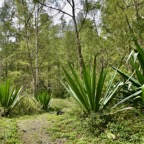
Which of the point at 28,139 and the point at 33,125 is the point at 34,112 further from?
the point at 28,139

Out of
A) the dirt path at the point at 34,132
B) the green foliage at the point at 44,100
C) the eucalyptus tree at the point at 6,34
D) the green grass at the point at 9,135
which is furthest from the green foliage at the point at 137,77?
the eucalyptus tree at the point at 6,34

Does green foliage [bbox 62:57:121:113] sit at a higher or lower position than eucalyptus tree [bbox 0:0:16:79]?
lower

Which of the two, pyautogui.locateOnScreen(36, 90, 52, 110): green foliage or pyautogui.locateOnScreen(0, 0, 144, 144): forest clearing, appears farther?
pyautogui.locateOnScreen(36, 90, 52, 110): green foliage

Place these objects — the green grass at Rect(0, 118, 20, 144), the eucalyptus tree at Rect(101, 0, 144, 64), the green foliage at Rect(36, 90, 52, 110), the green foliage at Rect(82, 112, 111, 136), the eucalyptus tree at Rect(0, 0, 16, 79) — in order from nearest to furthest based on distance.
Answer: the green grass at Rect(0, 118, 20, 144) → the green foliage at Rect(82, 112, 111, 136) → the green foliage at Rect(36, 90, 52, 110) → the eucalyptus tree at Rect(101, 0, 144, 64) → the eucalyptus tree at Rect(0, 0, 16, 79)

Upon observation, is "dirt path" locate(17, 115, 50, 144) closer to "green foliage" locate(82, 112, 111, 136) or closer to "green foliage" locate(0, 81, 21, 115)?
"green foliage" locate(82, 112, 111, 136)

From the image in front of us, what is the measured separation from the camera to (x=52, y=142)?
373cm

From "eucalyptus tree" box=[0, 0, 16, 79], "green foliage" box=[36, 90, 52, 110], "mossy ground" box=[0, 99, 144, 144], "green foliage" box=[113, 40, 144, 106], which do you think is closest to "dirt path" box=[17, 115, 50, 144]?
"mossy ground" box=[0, 99, 144, 144]

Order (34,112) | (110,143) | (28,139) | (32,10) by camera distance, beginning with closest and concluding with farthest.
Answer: (110,143) → (28,139) → (34,112) → (32,10)

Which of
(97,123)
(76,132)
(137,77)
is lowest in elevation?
(76,132)

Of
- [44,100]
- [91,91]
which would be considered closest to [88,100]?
[91,91]

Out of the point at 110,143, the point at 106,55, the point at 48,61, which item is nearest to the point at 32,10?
the point at 48,61

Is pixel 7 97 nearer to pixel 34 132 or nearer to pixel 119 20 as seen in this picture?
pixel 34 132

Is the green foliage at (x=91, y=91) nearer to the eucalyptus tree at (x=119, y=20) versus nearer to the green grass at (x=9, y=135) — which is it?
the green grass at (x=9, y=135)

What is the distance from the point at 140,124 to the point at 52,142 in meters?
1.47
